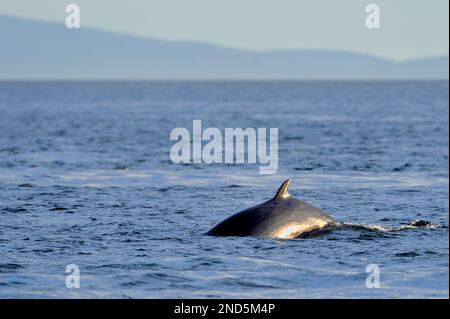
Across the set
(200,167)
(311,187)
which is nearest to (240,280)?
(311,187)

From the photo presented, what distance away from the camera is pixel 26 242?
1920 centimetres

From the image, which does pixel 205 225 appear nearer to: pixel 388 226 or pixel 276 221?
pixel 276 221

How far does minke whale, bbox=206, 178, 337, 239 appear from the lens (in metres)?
19.0

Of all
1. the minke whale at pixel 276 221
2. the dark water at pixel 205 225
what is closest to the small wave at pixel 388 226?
the dark water at pixel 205 225

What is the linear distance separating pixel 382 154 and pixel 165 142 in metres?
13.5

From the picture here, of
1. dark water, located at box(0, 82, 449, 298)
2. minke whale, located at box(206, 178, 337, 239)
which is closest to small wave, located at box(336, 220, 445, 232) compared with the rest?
dark water, located at box(0, 82, 449, 298)

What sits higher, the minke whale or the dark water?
the minke whale

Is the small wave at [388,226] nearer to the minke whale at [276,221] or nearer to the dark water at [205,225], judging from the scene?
the dark water at [205,225]

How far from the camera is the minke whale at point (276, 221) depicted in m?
19.0

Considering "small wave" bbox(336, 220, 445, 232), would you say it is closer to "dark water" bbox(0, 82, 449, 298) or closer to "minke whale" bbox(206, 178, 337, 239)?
"dark water" bbox(0, 82, 449, 298)

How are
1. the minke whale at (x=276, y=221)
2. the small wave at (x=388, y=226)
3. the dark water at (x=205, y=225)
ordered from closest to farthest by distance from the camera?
the dark water at (x=205, y=225)
the minke whale at (x=276, y=221)
the small wave at (x=388, y=226)

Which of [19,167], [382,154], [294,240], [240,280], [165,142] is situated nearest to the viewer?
[240,280]

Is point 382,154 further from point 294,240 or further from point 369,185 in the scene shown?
point 294,240

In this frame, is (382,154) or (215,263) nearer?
(215,263)
